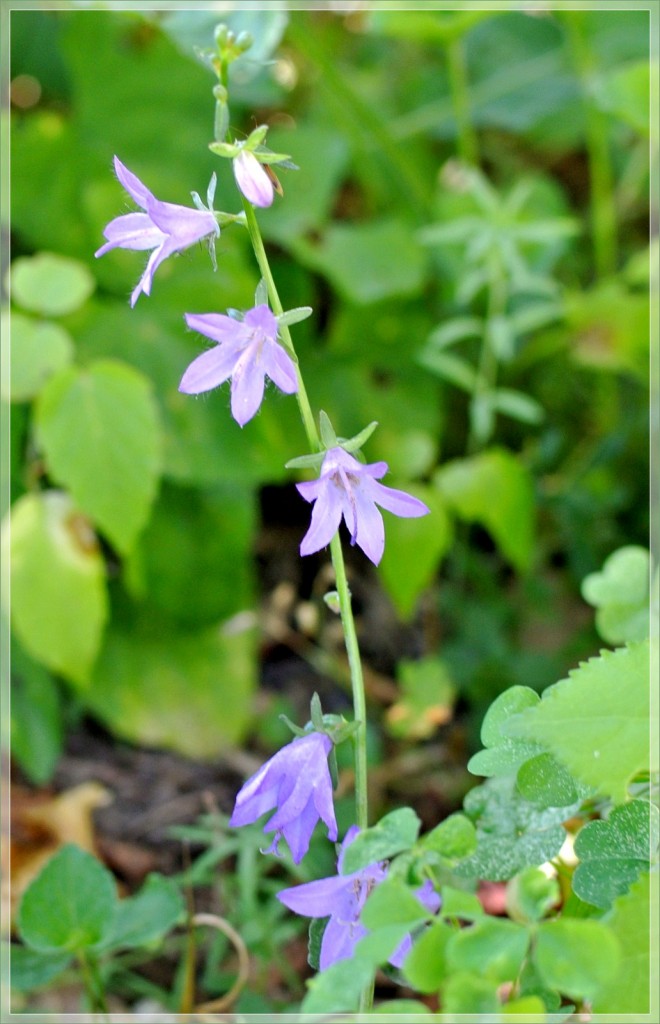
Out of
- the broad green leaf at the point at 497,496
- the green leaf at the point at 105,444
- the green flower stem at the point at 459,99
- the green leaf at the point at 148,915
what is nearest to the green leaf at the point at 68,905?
the green leaf at the point at 148,915

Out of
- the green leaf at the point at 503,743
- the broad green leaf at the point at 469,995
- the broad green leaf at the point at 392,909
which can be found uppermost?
the green leaf at the point at 503,743

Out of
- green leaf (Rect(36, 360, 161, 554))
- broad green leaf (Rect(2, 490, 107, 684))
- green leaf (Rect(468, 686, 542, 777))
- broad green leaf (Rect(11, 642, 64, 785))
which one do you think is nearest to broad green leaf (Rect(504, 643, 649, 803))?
green leaf (Rect(468, 686, 542, 777))

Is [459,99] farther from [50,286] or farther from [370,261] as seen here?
[50,286]

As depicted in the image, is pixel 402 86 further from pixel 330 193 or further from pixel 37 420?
pixel 37 420

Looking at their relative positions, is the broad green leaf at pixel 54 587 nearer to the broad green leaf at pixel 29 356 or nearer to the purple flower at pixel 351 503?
the broad green leaf at pixel 29 356

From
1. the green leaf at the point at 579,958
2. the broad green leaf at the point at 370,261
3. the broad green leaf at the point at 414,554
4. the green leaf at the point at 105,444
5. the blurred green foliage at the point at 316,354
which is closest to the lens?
the green leaf at the point at 579,958

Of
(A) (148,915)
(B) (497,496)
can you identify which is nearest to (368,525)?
(A) (148,915)
